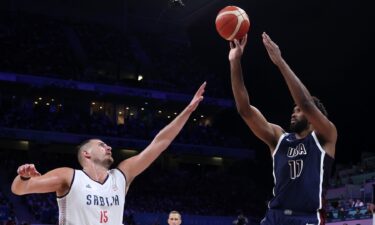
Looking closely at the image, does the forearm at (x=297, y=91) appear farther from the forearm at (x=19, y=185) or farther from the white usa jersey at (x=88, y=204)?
the forearm at (x=19, y=185)

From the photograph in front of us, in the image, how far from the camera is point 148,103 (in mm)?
39000

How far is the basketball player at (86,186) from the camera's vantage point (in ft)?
15.5

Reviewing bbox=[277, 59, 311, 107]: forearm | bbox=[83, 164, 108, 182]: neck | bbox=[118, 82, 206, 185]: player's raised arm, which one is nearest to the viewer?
bbox=[277, 59, 311, 107]: forearm

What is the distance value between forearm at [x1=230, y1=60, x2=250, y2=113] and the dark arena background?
21905 mm

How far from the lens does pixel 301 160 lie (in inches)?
181

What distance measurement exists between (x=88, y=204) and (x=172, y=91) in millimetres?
32351

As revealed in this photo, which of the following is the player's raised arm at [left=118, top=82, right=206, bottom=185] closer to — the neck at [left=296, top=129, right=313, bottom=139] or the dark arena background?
the neck at [left=296, top=129, right=313, bottom=139]

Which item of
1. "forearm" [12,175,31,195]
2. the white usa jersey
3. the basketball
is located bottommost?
the white usa jersey

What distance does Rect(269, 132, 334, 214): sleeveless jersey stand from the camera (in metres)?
4.50

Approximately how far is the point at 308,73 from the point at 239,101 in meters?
28.8

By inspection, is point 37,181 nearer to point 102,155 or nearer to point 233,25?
point 102,155

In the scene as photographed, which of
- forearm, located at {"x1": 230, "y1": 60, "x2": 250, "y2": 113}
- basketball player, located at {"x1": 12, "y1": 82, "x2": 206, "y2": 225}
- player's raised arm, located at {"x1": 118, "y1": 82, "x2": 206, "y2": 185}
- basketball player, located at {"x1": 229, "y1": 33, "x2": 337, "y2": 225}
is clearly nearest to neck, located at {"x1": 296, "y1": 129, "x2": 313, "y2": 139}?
basketball player, located at {"x1": 229, "y1": 33, "x2": 337, "y2": 225}

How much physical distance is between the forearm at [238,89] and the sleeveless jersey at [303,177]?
0.57 meters

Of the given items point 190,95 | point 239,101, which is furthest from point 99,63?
point 239,101
